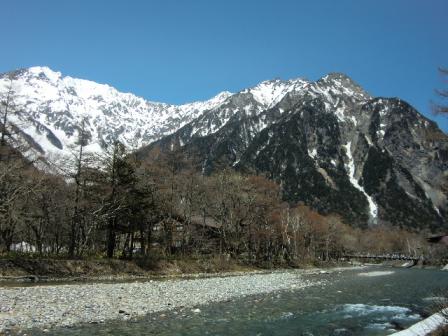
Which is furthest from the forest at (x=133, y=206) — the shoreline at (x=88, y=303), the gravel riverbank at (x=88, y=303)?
the gravel riverbank at (x=88, y=303)

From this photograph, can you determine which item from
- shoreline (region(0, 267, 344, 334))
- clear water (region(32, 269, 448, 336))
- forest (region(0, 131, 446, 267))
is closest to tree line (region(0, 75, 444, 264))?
forest (region(0, 131, 446, 267))

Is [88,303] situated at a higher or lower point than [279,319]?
higher

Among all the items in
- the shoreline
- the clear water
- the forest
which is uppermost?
the forest

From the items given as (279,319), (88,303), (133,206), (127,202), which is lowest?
(279,319)

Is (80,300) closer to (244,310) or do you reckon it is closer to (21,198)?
(244,310)

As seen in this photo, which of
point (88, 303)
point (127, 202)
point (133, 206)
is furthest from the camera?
point (133, 206)

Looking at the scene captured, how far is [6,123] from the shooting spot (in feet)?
136

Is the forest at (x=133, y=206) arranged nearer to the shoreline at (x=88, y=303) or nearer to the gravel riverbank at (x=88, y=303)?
the shoreline at (x=88, y=303)

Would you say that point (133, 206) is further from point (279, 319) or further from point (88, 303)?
point (279, 319)

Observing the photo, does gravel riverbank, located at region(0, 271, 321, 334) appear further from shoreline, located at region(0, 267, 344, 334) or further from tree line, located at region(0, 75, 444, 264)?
tree line, located at region(0, 75, 444, 264)

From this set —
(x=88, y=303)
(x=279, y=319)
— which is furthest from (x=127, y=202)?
(x=279, y=319)

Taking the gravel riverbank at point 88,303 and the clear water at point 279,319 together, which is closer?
the clear water at point 279,319

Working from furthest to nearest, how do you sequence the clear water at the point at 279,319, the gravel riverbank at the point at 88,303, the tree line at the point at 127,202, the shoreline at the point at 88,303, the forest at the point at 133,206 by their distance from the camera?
the forest at the point at 133,206
the tree line at the point at 127,202
the gravel riverbank at the point at 88,303
the shoreline at the point at 88,303
the clear water at the point at 279,319

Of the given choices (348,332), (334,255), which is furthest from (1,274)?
(334,255)
